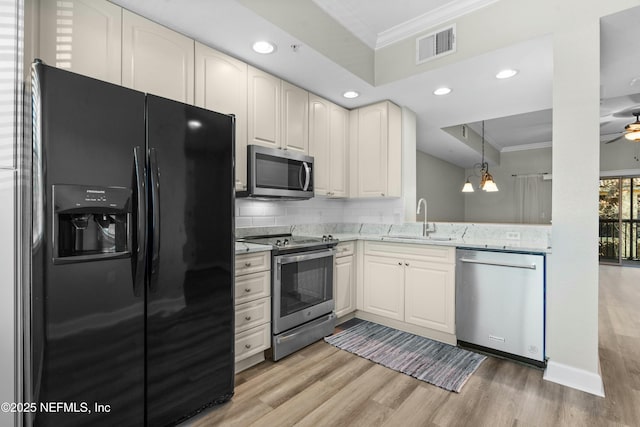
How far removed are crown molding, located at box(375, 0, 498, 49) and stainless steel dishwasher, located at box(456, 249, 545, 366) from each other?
195 cm

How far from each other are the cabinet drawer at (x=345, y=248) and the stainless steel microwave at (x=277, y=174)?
0.61 meters

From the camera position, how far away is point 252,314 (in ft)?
7.76

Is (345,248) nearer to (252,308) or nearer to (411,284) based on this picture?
(411,284)

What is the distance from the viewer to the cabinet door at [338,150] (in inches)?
143

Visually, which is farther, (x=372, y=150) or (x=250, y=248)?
(x=372, y=150)

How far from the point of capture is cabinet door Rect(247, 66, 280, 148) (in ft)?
9.04

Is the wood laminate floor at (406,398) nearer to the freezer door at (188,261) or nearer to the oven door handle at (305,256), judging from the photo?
the freezer door at (188,261)

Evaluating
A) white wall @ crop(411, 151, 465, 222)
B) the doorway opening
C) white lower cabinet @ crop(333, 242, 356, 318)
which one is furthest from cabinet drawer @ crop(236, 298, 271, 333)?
the doorway opening

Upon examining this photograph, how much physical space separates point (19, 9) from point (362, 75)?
2398 millimetres

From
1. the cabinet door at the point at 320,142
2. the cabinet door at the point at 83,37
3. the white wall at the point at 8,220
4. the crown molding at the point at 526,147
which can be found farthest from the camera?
the crown molding at the point at 526,147

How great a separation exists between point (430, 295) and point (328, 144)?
189 cm

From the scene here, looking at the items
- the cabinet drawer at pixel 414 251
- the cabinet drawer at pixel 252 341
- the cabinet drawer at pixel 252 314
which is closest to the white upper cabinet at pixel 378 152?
the cabinet drawer at pixel 414 251

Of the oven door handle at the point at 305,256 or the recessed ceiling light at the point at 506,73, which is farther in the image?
the recessed ceiling light at the point at 506,73

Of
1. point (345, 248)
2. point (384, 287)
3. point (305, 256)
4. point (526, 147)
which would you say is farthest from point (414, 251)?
point (526, 147)
